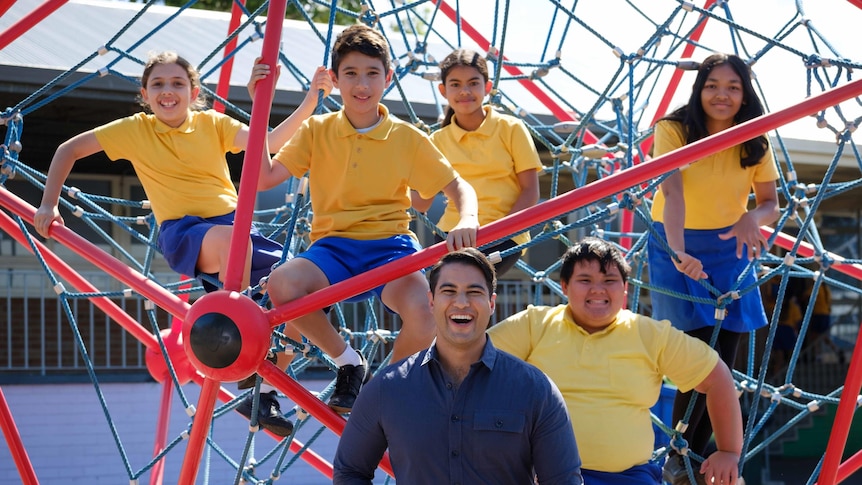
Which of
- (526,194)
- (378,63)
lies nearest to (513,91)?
(526,194)

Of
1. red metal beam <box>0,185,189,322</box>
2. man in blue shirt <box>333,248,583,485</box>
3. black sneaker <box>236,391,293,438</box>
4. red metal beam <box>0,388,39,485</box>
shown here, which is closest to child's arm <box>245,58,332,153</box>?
red metal beam <box>0,185,189,322</box>

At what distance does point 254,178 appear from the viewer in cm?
299

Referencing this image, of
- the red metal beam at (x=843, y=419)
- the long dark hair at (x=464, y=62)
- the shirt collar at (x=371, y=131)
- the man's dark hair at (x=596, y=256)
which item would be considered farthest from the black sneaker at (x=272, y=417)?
the red metal beam at (x=843, y=419)

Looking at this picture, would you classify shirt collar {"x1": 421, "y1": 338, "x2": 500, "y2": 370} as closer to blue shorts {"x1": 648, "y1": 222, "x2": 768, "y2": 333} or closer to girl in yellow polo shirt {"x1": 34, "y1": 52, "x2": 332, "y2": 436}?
→ girl in yellow polo shirt {"x1": 34, "y1": 52, "x2": 332, "y2": 436}

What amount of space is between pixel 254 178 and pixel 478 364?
2.71 feet

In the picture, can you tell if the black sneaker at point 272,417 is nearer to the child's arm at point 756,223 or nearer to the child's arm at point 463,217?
the child's arm at point 463,217

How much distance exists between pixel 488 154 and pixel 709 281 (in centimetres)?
85

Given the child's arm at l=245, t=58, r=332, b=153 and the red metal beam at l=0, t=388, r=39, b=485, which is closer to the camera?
the child's arm at l=245, t=58, r=332, b=153

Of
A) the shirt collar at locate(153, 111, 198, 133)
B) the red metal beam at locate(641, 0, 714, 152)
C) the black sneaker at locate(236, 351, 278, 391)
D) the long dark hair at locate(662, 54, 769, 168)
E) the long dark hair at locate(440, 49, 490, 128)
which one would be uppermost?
the red metal beam at locate(641, 0, 714, 152)

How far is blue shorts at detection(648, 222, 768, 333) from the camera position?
3.60 m

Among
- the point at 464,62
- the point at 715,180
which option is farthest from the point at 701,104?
the point at 464,62

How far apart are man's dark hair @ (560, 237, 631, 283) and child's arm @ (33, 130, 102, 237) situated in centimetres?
151

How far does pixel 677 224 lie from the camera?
345 centimetres

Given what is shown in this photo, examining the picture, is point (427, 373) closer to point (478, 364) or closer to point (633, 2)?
point (478, 364)
